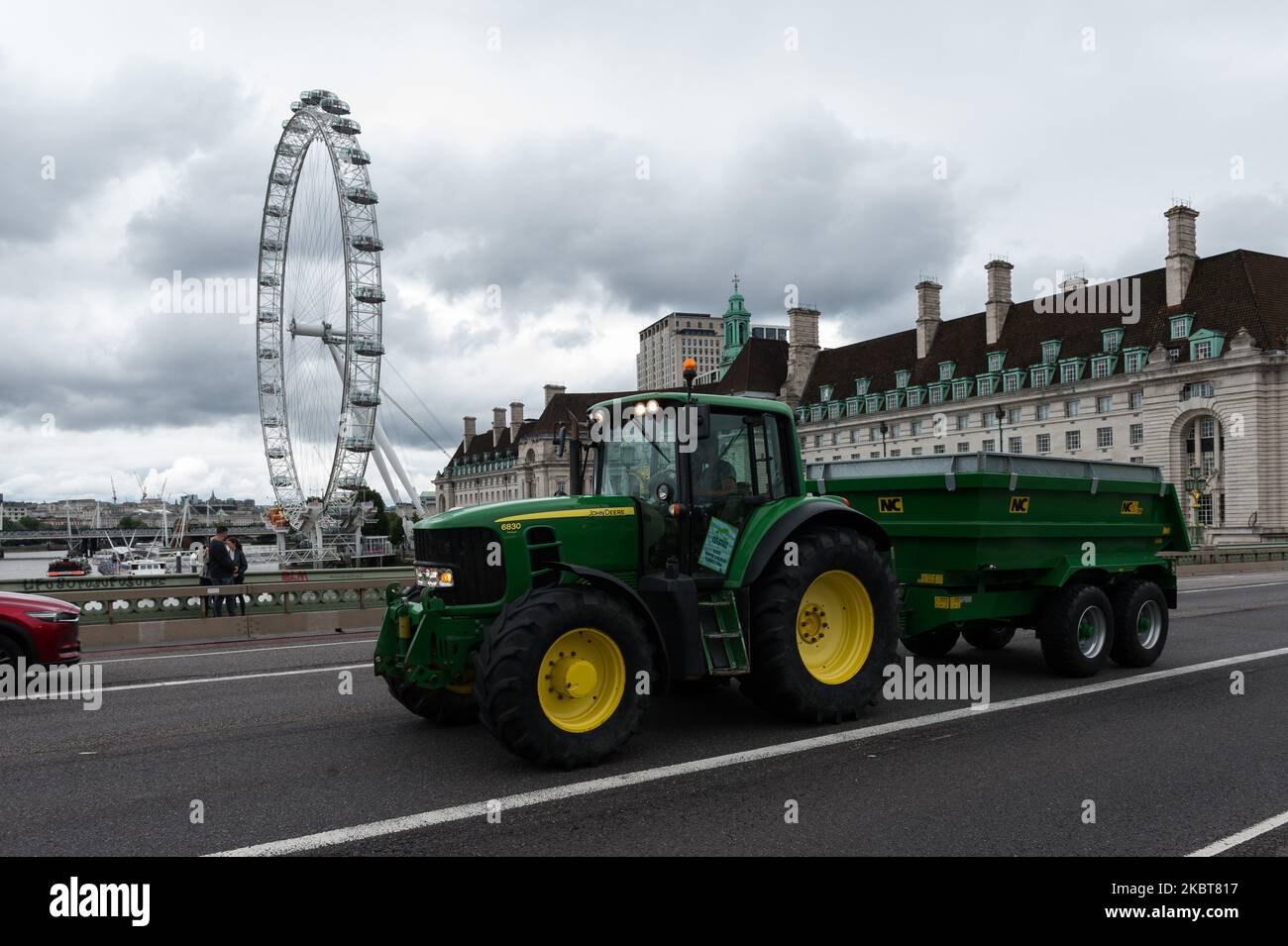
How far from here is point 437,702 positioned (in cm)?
774

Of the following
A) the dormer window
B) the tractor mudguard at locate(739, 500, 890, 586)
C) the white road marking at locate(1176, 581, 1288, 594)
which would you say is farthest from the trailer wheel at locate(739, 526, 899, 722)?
the dormer window

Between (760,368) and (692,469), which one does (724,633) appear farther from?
(760,368)

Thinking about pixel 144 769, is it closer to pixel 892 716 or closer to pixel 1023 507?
pixel 892 716

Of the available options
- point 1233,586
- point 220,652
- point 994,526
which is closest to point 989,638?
point 994,526

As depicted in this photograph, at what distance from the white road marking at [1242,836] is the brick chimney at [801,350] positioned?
348 ft

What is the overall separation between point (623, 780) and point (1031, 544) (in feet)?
18.4

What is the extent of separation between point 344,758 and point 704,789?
2.71 m

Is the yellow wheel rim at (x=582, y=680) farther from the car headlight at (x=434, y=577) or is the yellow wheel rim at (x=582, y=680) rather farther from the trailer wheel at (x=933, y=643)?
the trailer wheel at (x=933, y=643)

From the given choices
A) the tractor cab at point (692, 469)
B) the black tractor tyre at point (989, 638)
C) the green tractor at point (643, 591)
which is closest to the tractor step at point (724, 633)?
the green tractor at point (643, 591)

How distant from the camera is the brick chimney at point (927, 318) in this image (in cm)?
9775
